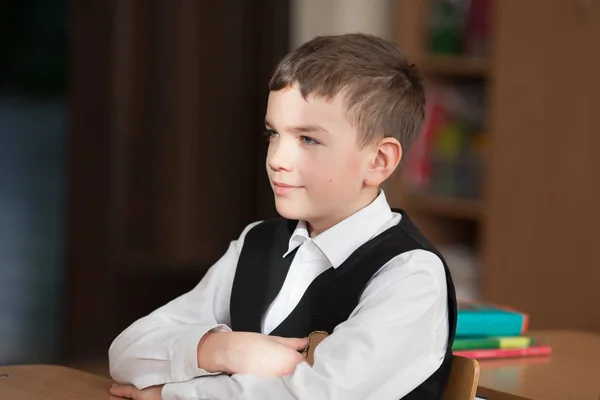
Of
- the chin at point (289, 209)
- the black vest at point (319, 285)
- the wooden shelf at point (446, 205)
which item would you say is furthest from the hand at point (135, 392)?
the wooden shelf at point (446, 205)

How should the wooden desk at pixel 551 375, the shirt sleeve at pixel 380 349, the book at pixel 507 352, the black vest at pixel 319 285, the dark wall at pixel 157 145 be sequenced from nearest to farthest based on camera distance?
the shirt sleeve at pixel 380 349 → the black vest at pixel 319 285 → the wooden desk at pixel 551 375 → the book at pixel 507 352 → the dark wall at pixel 157 145

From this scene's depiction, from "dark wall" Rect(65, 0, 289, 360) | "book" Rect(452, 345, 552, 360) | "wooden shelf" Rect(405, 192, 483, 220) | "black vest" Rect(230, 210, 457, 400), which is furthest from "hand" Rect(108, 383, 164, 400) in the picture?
"dark wall" Rect(65, 0, 289, 360)

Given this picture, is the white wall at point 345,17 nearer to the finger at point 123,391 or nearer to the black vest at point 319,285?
the black vest at point 319,285

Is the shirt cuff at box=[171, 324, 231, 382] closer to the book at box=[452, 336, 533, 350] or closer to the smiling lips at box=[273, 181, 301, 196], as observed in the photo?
the smiling lips at box=[273, 181, 301, 196]

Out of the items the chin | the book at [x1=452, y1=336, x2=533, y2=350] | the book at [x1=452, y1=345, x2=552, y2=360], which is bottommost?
the book at [x1=452, y1=345, x2=552, y2=360]

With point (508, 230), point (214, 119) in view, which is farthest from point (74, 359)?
point (508, 230)

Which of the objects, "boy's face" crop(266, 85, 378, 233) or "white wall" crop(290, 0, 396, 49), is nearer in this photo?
"boy's face" crop(266, 85, 378, 233)

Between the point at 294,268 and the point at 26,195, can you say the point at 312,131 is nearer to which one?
the point at 294,268

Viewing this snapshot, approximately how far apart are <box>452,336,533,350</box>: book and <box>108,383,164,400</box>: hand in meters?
0.55

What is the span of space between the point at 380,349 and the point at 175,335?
301 mm

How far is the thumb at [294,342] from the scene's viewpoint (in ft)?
4.10

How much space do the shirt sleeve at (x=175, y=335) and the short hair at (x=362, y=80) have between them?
266mm

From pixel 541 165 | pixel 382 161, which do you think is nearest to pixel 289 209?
pixel 382 161

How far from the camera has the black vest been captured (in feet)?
4.17
